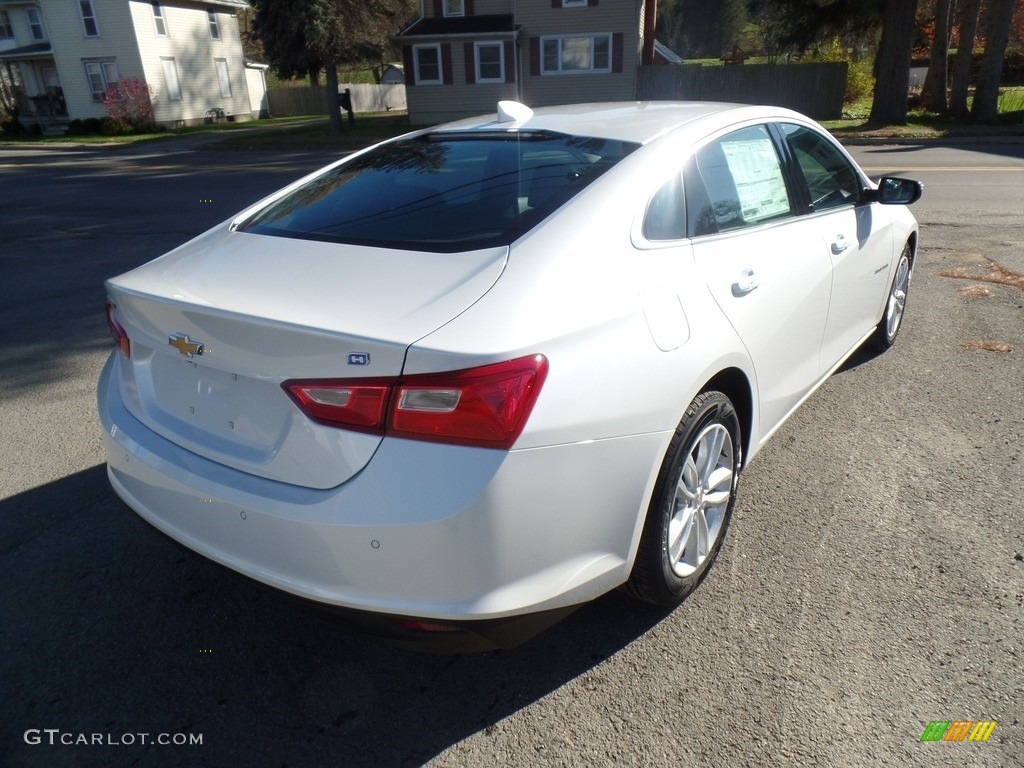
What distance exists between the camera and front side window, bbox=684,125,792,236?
287cm

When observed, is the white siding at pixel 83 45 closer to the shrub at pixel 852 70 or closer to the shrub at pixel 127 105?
the shrub at pixel 127 105

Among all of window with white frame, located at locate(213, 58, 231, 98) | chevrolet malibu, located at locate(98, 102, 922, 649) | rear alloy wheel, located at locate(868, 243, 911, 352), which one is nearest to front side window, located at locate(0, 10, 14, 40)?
window with white frame, located at locate(213, 58, 231, 98)

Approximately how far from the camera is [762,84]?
28.7 meters

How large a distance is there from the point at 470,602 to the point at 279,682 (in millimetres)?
899

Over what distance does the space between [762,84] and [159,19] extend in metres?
27.5

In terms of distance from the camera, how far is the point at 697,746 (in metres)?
2.21

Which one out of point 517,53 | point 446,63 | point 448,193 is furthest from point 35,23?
point 448,193

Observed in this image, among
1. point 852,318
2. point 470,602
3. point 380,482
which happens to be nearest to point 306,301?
point 380,482

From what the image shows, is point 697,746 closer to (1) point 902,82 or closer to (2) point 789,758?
(2) point 789,758

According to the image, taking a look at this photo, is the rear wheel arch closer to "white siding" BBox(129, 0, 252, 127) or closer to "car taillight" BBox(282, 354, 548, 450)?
"car taillight" BBox(282, 354, 548, 450)

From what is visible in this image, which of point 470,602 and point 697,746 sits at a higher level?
point 470,602

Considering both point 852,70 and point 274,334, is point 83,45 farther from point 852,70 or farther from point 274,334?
point 274,334

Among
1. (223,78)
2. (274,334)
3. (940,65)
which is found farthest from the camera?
(223,78)

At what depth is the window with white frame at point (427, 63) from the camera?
103 feet
